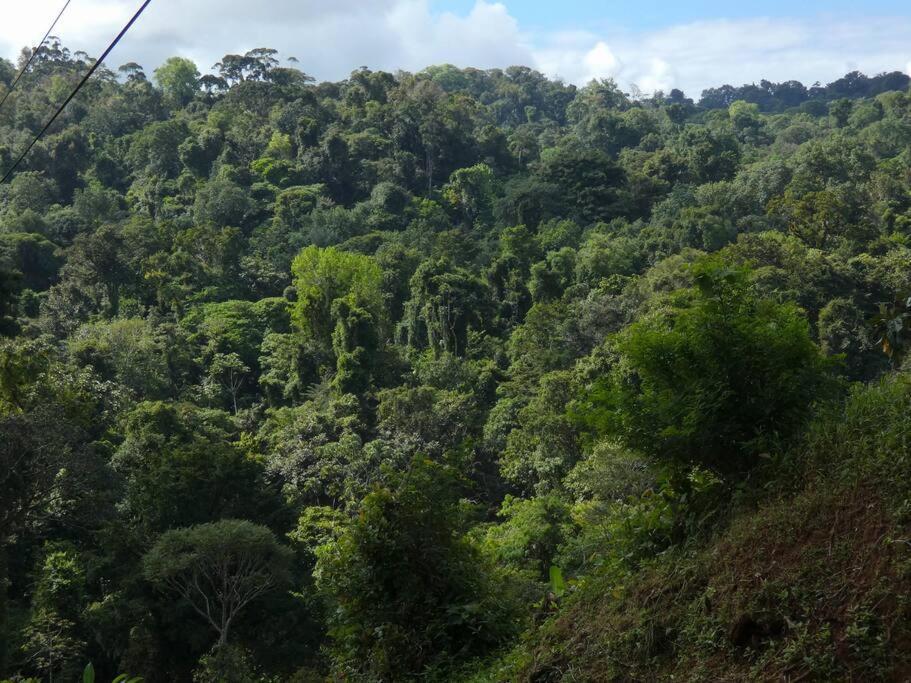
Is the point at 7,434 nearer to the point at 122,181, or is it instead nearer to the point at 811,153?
the point at 811,153

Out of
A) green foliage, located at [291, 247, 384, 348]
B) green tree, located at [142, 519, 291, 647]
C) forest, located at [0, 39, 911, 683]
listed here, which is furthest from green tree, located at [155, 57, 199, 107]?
green tree, located at [142, 519, 291, 647]

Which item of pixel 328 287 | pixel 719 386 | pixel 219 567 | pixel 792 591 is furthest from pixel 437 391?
pixel 792 591

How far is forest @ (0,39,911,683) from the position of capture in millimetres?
5277

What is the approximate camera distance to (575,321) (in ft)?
96.5

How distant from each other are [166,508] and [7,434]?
386 centimetres

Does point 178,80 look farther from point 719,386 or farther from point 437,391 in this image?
point 719,386

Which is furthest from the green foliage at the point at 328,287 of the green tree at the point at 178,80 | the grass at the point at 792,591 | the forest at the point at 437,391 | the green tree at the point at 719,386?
the green tree at the point at 178,80

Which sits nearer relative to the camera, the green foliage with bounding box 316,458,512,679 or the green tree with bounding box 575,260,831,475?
the green tree with bounding box 575,260,831,475

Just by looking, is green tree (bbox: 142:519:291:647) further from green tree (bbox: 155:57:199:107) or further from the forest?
green tree (bbox: 155:57:199:107)

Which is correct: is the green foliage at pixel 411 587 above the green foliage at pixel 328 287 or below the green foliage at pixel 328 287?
below

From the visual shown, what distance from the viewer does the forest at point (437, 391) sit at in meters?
5.28

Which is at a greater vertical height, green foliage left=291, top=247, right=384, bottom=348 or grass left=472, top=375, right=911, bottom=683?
green foliage left=291, top=247, right=384, bottom=348

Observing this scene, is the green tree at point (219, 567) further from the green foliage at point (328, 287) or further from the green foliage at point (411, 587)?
the green foliage at point (328, 287)

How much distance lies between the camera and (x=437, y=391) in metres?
28.3
